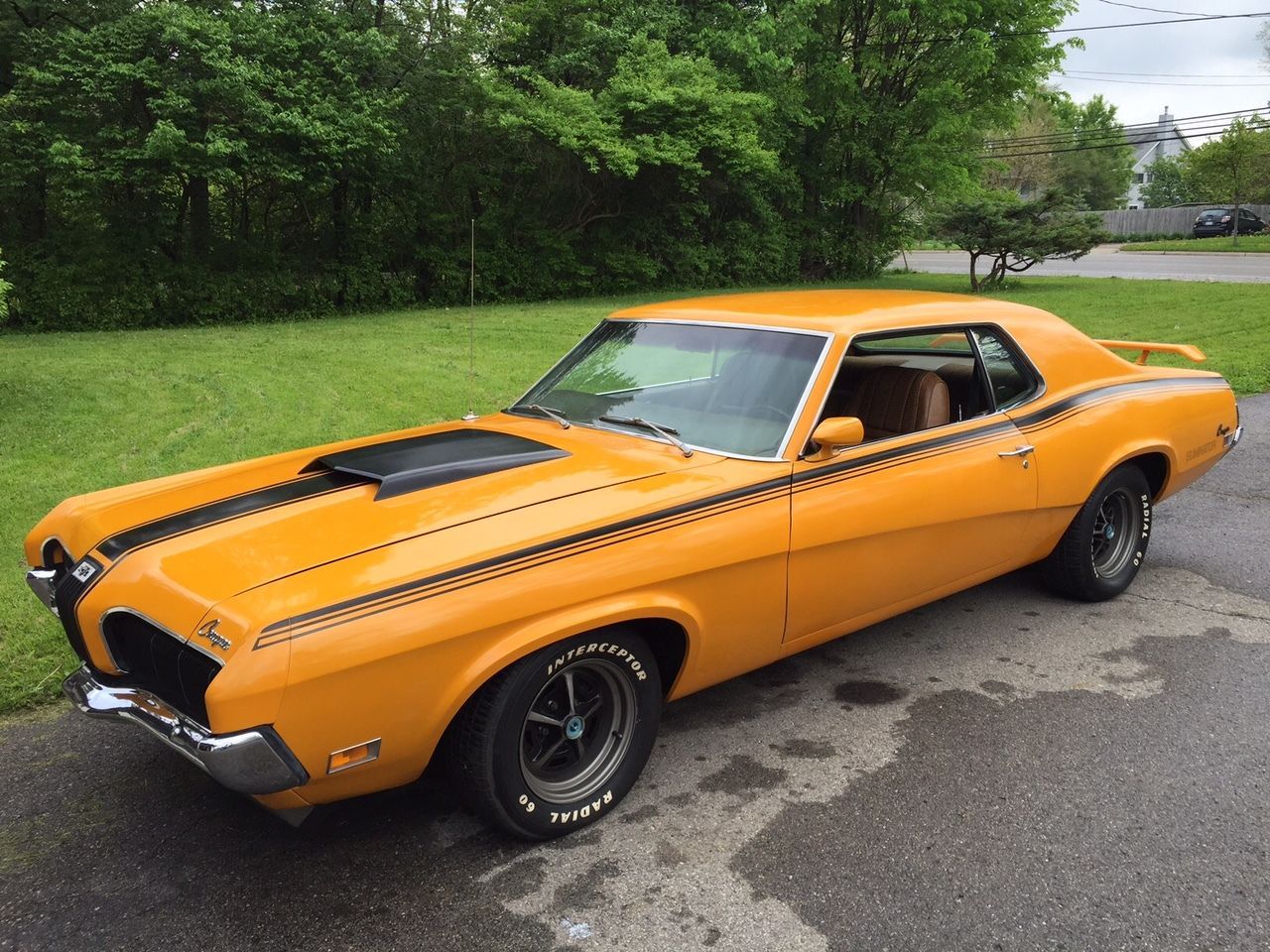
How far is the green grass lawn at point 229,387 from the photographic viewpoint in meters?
5.68

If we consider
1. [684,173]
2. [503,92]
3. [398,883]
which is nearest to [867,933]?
[398,883]

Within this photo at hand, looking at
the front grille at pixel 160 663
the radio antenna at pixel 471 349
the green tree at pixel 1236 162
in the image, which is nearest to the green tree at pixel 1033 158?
the green tree at pixel 1236 162

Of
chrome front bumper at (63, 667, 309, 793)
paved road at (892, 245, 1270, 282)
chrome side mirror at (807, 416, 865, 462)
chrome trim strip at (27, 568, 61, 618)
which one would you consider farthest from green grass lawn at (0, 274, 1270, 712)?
paved road at (892, 245, 1270, 282)

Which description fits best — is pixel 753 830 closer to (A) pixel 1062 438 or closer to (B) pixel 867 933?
(B) pixel 867 933

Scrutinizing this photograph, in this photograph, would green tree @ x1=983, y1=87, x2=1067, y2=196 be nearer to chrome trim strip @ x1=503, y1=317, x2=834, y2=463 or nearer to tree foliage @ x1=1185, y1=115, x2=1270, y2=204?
tree foliage @ x1=1185, y1=115, x2=1270, y2=204

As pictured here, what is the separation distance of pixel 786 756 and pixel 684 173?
17846 mm

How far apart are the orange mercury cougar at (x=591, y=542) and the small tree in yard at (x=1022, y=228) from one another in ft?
55.3

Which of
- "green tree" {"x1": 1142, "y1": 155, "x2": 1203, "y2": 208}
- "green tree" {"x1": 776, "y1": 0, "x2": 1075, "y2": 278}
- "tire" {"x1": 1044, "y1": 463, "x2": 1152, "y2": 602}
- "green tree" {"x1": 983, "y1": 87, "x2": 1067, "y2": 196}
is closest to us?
"tire" {"x1": 1044, "y1": 463, "x2": 1152, "y2": 602}

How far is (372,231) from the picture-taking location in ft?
60.0

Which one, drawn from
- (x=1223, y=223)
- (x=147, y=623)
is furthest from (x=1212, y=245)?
(x=147, y=623)

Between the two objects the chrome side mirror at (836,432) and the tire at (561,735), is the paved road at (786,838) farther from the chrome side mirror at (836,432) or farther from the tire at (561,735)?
the chrome side mirror at (836,432)

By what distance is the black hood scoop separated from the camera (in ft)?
10.1

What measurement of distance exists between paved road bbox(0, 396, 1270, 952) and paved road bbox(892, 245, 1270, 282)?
73.5 ft

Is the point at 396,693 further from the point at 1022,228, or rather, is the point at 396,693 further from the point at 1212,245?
the point at 1212,245
